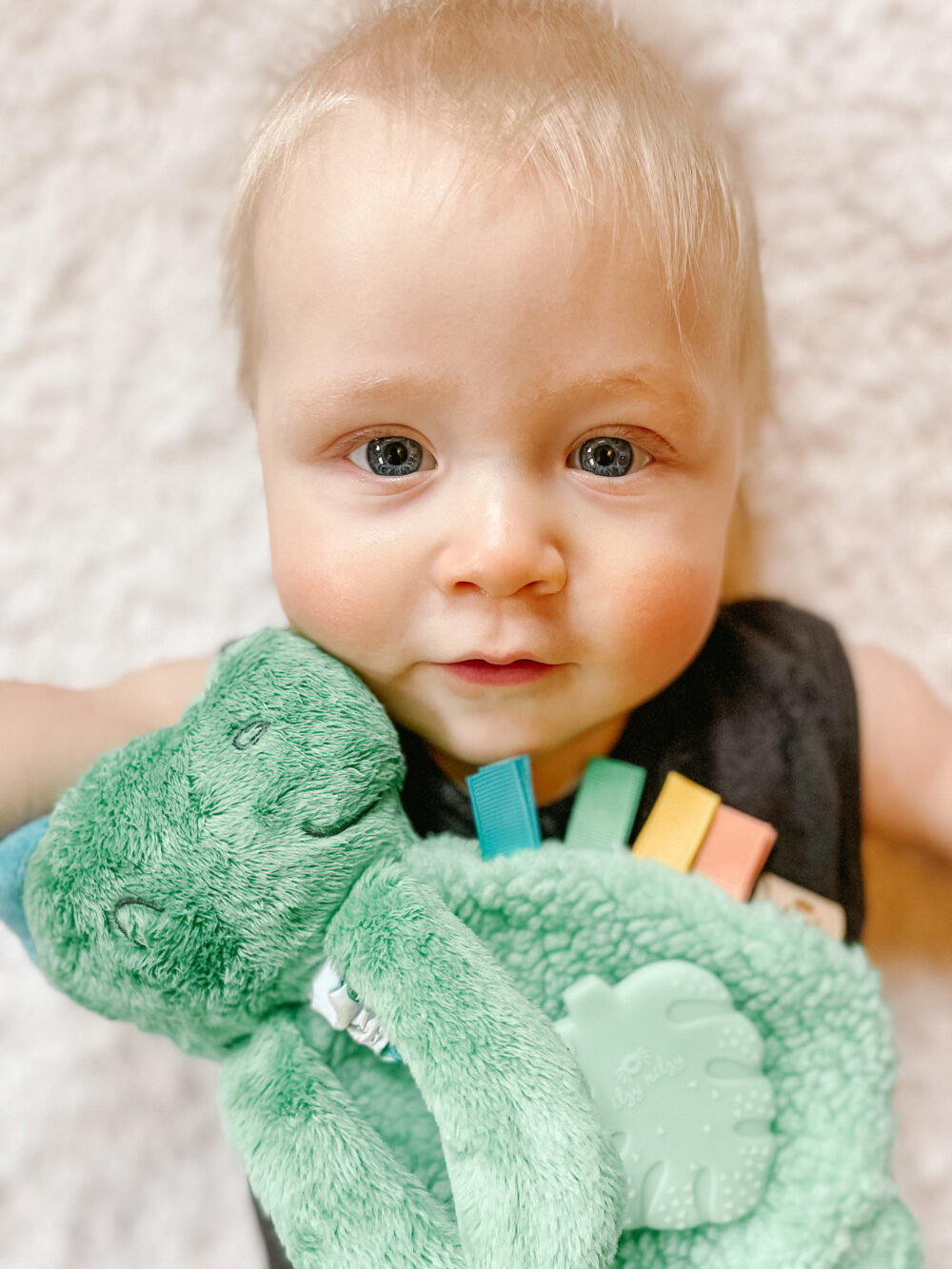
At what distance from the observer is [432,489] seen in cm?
66

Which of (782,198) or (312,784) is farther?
(782,198)

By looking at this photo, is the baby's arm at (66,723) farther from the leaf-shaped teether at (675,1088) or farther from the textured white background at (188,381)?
the leaf-shaped teether at (675,1088)

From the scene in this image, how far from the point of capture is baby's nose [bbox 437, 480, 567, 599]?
0.62 metres

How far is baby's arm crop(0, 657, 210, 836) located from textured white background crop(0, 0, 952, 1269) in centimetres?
13

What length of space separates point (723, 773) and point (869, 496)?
325 mm

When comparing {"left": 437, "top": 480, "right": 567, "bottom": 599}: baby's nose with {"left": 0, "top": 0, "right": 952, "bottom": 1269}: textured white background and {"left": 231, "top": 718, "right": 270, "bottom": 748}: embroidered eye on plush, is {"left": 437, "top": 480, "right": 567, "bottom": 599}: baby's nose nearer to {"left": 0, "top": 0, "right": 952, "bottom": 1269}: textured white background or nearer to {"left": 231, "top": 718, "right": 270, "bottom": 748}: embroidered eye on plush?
{"left": 231, "top": 718, "right": 270, "bottom": 748}: embroidered eye on plush

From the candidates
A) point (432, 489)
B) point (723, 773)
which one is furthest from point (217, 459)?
point (723, 773)

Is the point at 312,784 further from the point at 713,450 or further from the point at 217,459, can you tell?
the point at 217,459

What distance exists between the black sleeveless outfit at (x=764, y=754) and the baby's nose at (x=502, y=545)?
178mm

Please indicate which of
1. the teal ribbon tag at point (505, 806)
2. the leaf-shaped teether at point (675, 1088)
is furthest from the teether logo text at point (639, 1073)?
the teal ribbon tag at point (505, 806)

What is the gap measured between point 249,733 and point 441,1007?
0.58ft

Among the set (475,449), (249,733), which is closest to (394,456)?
(475,449)

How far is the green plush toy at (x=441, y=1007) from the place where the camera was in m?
0.56

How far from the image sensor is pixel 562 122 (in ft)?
2.10
